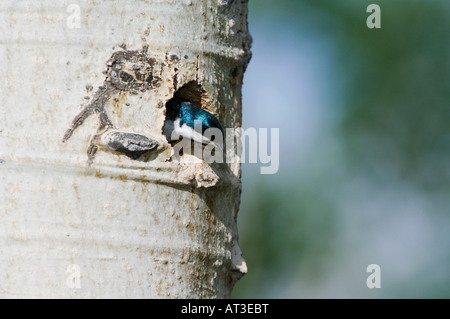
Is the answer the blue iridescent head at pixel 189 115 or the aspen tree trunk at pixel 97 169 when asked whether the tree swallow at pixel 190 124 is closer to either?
the blue iridescent head at pixel 189 115

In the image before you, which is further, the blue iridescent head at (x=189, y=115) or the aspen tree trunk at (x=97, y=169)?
the blue iridescent head at (x=189, y=115)

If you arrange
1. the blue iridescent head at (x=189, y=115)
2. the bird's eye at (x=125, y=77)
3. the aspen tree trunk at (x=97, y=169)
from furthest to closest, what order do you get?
the blue iridescent head at (x=189, y=115)
the bird's eye at (x=125, y=77)
the aspen tree trunk at (x=97, y=169)

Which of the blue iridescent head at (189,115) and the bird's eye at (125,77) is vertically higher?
the bird's eye at (125,77)

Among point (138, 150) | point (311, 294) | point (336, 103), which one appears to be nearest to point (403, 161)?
point (336, 103)

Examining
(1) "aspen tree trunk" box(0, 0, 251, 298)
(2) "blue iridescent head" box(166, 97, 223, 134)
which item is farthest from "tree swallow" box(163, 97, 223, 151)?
(1) "aspen tree trunk" box(0, 0, 251, 298)

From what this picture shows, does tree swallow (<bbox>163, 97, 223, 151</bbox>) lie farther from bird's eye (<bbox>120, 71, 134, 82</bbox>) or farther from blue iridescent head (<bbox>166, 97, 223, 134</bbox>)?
bird's eye (<bbox>120, 71, 134, 82</bbox>)

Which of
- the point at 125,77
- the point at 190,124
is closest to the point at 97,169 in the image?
the point at 125,77

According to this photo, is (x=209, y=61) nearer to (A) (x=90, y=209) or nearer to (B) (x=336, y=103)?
(A) (x=90, y=209)

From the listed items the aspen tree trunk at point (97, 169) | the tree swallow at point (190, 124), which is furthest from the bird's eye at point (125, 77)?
the tree swallow at point (190, 124)
